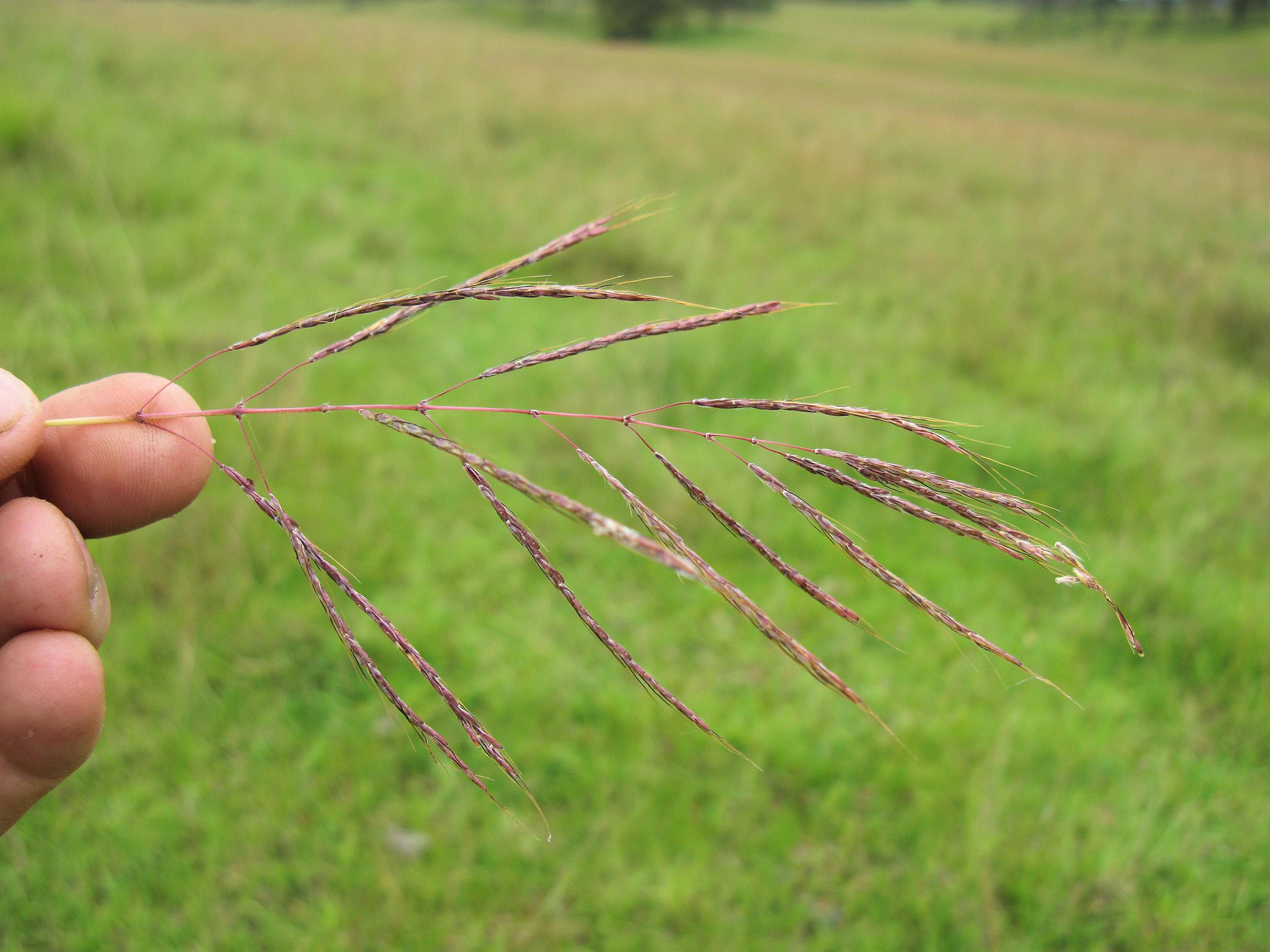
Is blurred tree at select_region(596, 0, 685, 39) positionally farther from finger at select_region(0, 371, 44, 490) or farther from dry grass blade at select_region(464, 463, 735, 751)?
dry grass blade at select_region(464, 463, 735, 751)

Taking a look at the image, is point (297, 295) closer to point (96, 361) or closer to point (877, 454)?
point (96, 361)

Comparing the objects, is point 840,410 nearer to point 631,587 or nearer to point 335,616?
point 335,616

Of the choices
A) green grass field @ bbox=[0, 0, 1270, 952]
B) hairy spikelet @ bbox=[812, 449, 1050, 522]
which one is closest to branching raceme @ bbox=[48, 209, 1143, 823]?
hairy spikelet @ bbox=[812, 449, 1050, 522]

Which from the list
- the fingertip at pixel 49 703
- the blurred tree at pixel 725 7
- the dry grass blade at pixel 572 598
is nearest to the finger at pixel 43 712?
the fingertip at pixel 49 703

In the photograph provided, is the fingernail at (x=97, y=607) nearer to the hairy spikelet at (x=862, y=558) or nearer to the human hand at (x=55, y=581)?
the human hand at (x=55, y=581)

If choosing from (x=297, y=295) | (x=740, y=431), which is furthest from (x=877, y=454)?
(x=297, y=295)

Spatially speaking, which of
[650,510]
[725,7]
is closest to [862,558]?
[650,510]
